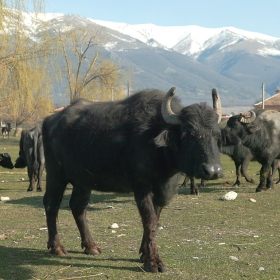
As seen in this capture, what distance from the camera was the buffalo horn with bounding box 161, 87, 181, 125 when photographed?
6168 millimetres

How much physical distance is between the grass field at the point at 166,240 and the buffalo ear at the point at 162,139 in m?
1.47

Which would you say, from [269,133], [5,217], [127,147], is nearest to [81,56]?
[269,133]

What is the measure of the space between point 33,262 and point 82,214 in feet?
3.36

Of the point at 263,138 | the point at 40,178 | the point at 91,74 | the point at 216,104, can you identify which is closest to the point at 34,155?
the point at 40,178

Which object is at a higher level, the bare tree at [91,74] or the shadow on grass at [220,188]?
the bare tree at [91,74]

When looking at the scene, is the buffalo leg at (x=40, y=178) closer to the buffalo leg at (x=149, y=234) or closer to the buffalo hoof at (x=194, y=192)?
the buffalo hoof at (x=194, y=192)

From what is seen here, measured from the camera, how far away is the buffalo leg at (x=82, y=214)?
281 inches

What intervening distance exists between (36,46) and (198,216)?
9371mm

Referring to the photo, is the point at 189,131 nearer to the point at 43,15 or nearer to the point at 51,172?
the point at 51,172

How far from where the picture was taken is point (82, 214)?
734 centimetres

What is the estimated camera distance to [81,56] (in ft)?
149

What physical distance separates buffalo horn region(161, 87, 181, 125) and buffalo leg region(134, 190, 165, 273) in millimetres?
915

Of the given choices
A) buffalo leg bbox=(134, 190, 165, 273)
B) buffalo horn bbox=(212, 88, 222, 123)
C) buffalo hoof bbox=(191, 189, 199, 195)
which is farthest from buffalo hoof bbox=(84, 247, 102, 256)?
buffalo hoof bbox=(191, 189, 199, 195)

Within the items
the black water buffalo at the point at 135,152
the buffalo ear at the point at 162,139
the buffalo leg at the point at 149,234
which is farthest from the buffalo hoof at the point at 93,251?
the buffalo ear at the point at 162,139
